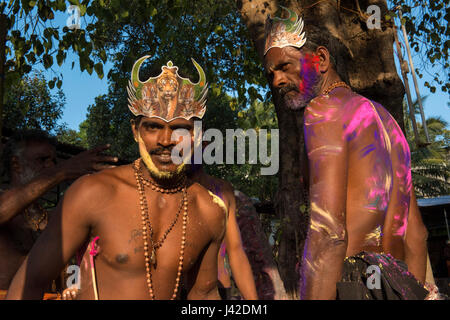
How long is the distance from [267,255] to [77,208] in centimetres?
205

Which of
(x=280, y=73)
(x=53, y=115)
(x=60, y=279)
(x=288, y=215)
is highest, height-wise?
(x=53, y=115)

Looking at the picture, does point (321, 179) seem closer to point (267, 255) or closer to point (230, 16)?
point (267, 255)

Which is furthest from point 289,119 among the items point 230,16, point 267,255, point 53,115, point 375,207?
point 53,115

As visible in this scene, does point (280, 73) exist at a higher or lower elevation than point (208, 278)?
higher

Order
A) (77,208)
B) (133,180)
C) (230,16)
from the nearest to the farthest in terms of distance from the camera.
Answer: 1. (77,208)
2. (133,180)
3. (230,16)

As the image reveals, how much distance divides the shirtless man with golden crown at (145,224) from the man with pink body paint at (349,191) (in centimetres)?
71

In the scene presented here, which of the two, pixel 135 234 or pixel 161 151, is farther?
pixel 161 151

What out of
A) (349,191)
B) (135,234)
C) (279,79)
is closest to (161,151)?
(135,234)

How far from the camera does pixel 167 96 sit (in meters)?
3.22

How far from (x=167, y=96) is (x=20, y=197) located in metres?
1.60

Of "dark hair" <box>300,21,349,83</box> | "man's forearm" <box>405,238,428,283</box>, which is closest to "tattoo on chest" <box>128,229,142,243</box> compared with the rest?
"man's forearm" <box>405,238,428,283</box>

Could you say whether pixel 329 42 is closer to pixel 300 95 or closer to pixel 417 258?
pixel 300 95
